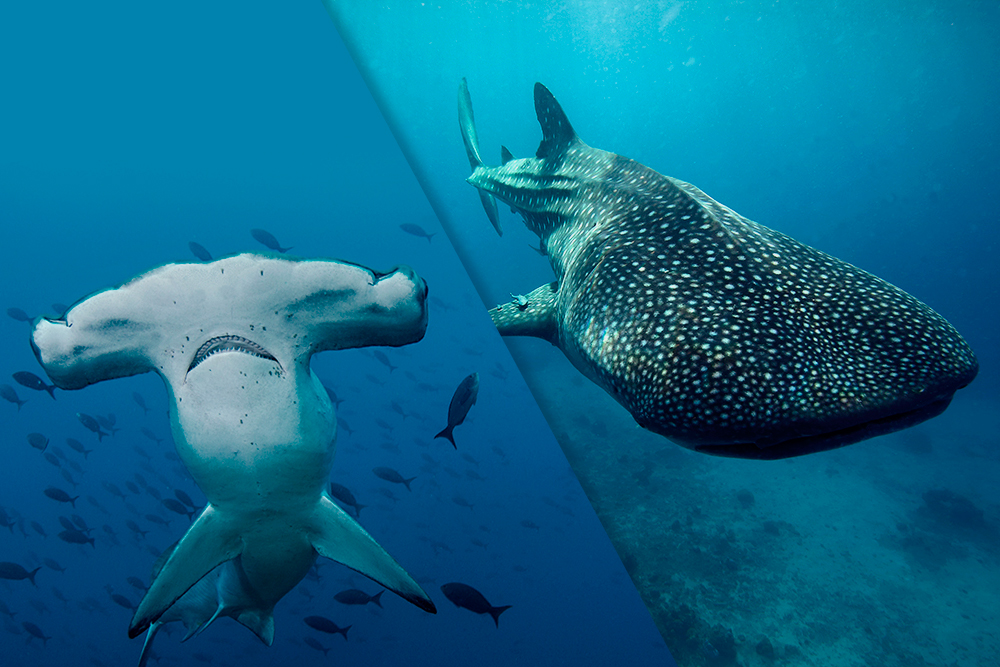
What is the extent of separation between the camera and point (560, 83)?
49844 millimetres

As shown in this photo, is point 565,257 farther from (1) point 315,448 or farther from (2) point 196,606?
(2) point 196,606

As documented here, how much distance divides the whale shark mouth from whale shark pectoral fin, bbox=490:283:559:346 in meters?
2.46

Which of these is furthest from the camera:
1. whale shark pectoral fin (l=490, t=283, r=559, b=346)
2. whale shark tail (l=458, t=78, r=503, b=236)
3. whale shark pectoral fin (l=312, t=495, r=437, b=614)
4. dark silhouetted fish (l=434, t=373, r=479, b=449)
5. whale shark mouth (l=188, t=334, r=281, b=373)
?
whale shark tail (l=458, t=78, r=503, b=236)

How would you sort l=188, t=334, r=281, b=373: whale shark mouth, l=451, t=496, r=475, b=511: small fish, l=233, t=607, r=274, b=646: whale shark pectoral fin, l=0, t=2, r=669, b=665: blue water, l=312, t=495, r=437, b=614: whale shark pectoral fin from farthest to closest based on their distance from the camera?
l=451, t=496, r=475, b=511: small fish < l=0, t=2, r=669, b=665: blue water < l=233, t=607, r=274, b=646: whale shark pectoral fin < l=312, t=495, r=437, b=614: whale shark pectoral fin < l=188, t=334, r=281, b=373: whale shark mouth

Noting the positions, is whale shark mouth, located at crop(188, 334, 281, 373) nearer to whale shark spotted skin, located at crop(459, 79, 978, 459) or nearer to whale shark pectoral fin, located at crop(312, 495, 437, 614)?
whale shark pectoral fin, located at crop(312, 495, 437, 614)

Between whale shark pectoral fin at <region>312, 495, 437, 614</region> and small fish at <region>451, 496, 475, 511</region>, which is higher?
whale shark pectoral fin at <region>312, 495, 437, 614</region>

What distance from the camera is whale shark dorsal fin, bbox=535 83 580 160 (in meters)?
5.15

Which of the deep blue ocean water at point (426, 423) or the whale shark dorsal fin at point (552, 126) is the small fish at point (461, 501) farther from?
the whale shark dorsal fin at point (552, 126)

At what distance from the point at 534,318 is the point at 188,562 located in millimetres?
3028

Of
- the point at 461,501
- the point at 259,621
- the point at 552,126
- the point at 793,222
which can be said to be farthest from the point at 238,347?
the point at 793,222

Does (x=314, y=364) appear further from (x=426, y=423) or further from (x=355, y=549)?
(x=355, y=549)

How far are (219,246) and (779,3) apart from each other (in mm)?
47964

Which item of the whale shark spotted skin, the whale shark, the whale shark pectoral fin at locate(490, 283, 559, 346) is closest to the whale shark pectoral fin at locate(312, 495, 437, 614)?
the whale shark

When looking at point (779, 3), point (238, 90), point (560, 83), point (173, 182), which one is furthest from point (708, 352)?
point (560, 83)
